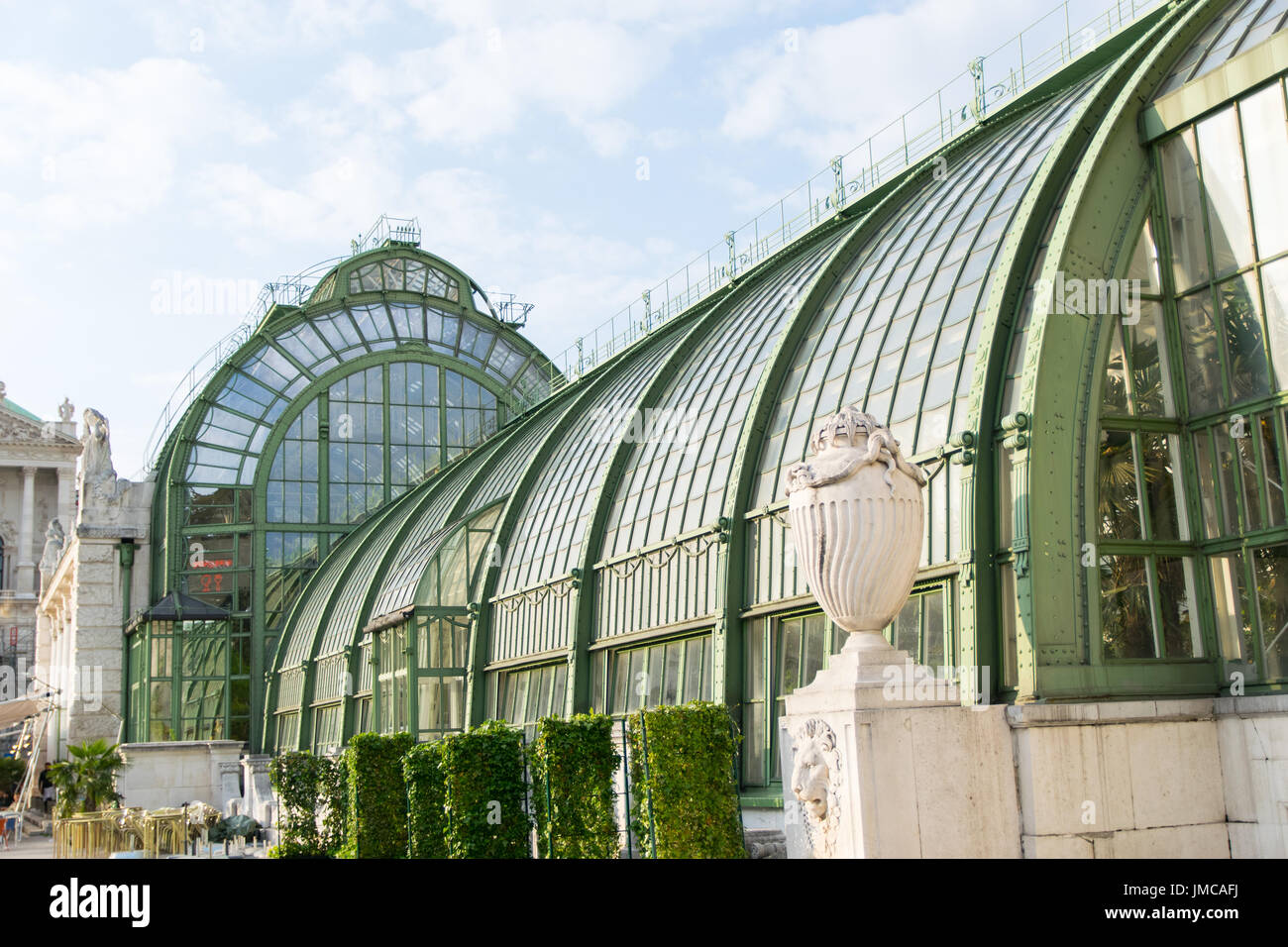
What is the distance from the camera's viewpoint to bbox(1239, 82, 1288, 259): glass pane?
49.6ft

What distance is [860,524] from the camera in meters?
13.6

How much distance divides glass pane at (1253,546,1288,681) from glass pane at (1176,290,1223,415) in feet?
6.46

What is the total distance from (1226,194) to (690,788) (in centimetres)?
980

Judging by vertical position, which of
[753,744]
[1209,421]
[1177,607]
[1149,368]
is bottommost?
[753,744]

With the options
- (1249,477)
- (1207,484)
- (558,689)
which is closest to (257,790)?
(558,689)

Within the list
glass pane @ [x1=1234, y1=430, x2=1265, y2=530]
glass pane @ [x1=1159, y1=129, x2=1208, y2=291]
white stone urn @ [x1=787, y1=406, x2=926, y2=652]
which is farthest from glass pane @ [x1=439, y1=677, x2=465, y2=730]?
glass pane @ [x1=1234, y1=430, x2=1265, y2=530]

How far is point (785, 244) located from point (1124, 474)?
16.6 metres

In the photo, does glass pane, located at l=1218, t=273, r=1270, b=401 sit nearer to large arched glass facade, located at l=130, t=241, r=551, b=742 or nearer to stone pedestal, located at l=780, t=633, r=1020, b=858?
stone pedestal, located at l=780, t=633, r=1020, b=858

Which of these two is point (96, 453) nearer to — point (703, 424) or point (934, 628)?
point (703, 424)

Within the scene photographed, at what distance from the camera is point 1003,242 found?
18.5m

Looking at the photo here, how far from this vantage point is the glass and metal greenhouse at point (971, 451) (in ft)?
49.4

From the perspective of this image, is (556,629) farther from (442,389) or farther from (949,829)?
(442,389)
